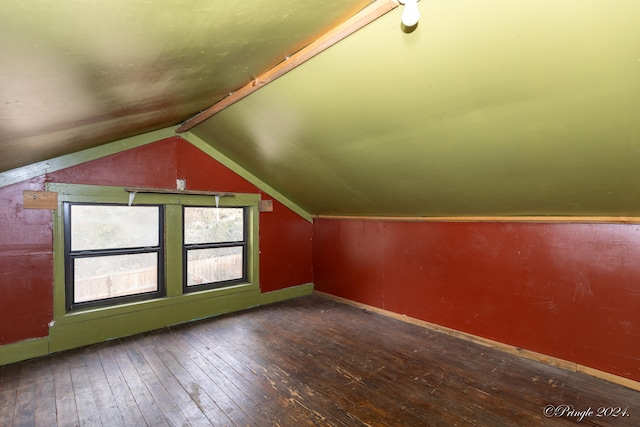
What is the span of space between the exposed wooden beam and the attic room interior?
0.08 feet

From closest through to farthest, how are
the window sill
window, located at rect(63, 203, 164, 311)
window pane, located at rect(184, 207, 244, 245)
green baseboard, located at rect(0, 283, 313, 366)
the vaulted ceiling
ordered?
the vaulted ceiling < green baseboard, located at rect(0, 283, 313, 366) < the window sill < window, located at rect(63, 203, 164, 311) < window pane, located at rect(184, 207, 244, 245)

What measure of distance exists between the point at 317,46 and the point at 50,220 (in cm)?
312

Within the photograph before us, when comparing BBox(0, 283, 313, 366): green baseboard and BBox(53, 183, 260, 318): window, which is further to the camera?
BBox(53, 183, 260, 318): window

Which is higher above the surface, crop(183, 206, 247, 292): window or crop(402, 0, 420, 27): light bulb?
crop(402, 0, 420, 27): light bulb

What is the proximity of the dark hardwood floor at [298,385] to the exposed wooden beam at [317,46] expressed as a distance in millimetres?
2337

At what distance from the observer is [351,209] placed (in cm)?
440

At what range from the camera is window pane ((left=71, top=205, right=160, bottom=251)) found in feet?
11.2

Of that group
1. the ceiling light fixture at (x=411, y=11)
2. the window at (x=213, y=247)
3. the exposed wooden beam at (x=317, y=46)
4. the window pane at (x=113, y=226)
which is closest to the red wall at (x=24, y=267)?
the window pane at (x=113, y=226)

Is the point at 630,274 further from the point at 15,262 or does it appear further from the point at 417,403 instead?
the point at 15,262

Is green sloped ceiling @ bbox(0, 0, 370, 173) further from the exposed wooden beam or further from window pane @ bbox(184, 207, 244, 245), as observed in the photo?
window pane @ bbox(184, 207, 244, 245)

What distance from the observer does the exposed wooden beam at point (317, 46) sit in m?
1.57

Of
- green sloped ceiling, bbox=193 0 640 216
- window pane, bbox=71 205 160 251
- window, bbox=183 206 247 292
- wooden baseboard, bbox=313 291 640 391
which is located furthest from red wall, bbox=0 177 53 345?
wooden baseboard, bbox=313 291 640 391

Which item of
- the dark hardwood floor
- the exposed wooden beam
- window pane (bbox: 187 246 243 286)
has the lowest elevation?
the dark hardwood floor

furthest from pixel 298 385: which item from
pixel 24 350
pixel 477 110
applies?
pixel 24 350
